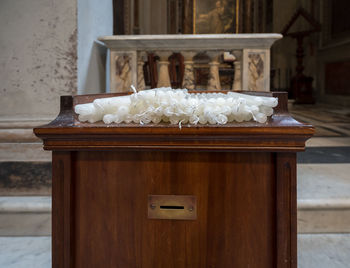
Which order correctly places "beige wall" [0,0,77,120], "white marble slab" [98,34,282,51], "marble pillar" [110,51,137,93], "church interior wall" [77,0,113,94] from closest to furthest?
"beige wall" [0,0,77,120] → "church interior wall" [77,0,113,94] → "white marble slab" [98,34,282,51] → "marble pillar" [110,51,137,93]

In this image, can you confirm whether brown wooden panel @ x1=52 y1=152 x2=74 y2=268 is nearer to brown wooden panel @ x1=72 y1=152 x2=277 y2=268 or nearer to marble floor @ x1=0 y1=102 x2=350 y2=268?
brown wooden panel @ x1=72 y1=152 x2=277 y2=268

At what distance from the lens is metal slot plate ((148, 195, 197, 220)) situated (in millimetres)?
996

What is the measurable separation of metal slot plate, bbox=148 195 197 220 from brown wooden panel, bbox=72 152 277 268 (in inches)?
0.6

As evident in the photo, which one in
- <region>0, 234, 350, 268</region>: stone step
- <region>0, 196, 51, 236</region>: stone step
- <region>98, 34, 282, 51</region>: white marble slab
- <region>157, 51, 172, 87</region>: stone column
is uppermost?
<region>98, 34, 282, 51</region>: white marble slab

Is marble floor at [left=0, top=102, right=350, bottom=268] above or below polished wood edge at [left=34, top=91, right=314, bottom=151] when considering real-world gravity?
below

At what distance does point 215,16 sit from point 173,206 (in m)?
11.7

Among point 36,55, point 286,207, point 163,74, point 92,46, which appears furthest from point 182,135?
point 163,74

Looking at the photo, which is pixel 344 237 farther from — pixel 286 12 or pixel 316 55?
pixel 286 12

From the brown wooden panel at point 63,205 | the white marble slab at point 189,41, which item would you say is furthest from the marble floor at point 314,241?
the white marble slab at point 189,41

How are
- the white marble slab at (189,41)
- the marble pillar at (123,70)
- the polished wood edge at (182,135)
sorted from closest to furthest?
the polished wood edge at (182,135)
the white marble slab at (189,41)
the marble pillar at (123,70)

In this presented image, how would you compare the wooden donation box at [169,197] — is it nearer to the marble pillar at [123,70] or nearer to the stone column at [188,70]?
the marble pillar at [123,70]

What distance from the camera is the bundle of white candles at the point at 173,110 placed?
3.19ft

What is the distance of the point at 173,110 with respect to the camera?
0.98 m

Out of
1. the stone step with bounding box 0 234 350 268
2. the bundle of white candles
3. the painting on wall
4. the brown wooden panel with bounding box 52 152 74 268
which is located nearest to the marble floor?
the stone step with bounding box 0 234 350 268
